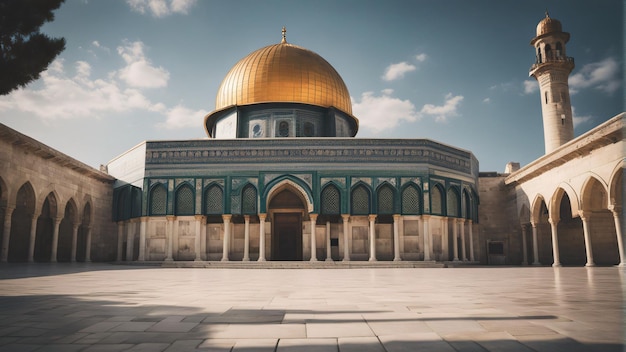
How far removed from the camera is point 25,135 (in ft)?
46.0

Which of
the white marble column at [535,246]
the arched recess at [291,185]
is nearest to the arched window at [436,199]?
the white marble column at [535,246]

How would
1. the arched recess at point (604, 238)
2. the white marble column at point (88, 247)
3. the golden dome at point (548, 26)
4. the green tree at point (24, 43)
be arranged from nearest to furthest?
the green tree at point (24, 43), the arched recess at point (604, 238), the white marble column at point (88, 247), the golden dome at point (548, 26)

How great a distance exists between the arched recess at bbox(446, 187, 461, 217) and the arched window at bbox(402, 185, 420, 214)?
1501mm

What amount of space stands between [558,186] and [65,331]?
16.7 meters

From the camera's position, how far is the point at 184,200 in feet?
62.1

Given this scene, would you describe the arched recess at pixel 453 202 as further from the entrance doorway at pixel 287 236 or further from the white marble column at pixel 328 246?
the entrance doorway at pixel 287 236

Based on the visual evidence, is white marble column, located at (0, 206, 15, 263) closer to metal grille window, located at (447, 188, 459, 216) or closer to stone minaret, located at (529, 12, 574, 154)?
metal grille window, located at (447, 188, 459, 216)

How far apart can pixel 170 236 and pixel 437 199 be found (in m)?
10.6

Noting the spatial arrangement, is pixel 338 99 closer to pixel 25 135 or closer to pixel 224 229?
pixel 224 229

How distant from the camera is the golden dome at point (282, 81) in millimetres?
21422

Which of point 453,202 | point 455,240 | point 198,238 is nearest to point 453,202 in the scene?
point 453,202

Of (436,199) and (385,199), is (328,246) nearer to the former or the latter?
(385,199)

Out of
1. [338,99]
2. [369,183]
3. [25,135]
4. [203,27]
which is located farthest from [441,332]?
[338,99]

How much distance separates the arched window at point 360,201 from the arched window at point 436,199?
2.55 m
